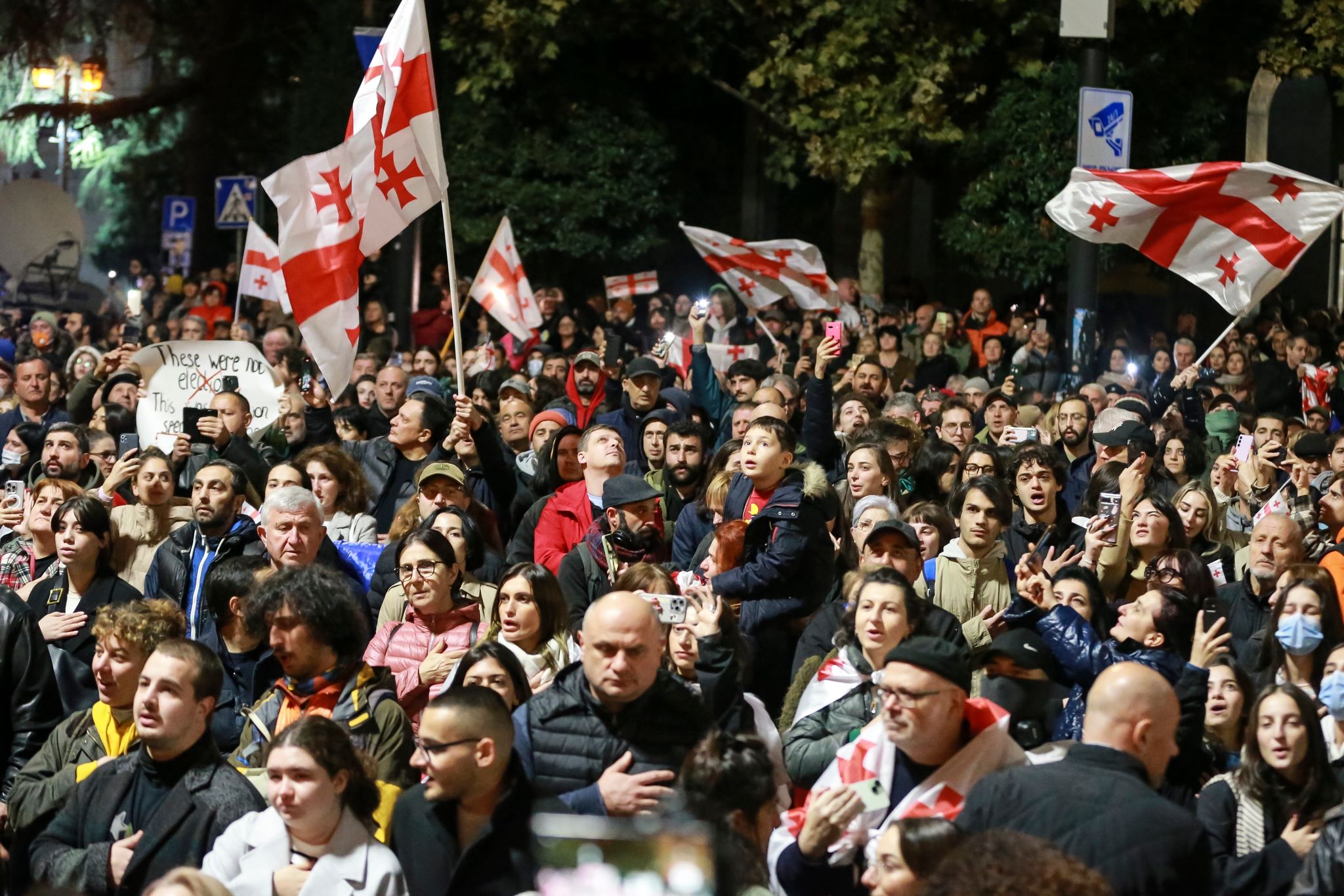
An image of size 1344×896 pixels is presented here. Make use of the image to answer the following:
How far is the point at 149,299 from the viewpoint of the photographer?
24.5m

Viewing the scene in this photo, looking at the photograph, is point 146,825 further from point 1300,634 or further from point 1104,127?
point 1104,127

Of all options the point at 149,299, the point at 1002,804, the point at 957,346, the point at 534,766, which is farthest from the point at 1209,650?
the point at 149,299

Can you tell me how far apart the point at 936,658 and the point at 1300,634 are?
2.61 metres

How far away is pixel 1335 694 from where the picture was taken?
6.09 meters

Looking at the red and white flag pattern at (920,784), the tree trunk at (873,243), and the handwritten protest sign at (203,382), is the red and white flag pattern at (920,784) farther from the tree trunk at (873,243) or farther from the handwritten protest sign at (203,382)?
the tree trunk at (873,243)

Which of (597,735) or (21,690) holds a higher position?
(597,735)

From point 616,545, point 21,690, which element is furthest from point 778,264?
point 21,690

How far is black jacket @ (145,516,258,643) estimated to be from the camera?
7.84 meters

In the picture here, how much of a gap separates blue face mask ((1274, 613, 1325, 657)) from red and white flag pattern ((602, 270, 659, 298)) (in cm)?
1322

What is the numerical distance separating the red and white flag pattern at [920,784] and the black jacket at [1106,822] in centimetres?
22

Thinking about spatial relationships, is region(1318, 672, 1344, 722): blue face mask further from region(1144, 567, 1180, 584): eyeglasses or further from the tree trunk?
the tree trunk

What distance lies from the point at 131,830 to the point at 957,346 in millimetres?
14035

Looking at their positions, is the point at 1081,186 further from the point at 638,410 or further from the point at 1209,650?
the point at 1209,650

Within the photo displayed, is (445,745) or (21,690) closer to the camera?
(445,745)
